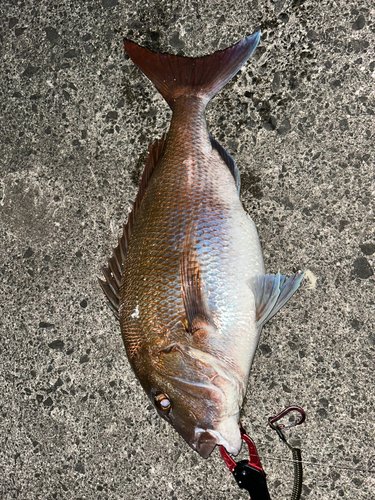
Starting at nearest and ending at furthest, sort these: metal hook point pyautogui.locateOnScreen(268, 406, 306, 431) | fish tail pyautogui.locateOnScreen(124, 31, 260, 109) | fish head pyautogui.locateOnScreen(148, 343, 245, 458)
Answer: fish head pyautogui.locateOnScreen(148, 343, 245, 458) < metal hook point pyautogui.locateOnScreen(268, 406, 306, 431) < fish tail pyautogui.locateOnScreen(124, 31, 260, 109)

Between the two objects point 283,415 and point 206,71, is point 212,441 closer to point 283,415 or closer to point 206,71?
point 283,415

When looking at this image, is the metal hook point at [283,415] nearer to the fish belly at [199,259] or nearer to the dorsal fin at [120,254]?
the fish belly at [199,259]

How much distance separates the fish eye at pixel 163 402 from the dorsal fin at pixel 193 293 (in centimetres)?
30

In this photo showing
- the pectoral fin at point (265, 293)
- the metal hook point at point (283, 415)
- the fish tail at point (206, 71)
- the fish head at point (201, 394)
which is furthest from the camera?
the fish tail at point (206, 71)

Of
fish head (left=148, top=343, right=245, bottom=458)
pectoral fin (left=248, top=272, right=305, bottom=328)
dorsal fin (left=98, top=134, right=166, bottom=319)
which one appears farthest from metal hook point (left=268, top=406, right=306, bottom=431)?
dorsal fin (left=98, top=134, right=166, bottom=319)

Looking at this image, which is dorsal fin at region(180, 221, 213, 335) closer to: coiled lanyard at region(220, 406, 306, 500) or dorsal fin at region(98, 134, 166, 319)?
dorsal fin at region(98, 134, 166, 319)

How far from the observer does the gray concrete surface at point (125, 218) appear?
6.88ft

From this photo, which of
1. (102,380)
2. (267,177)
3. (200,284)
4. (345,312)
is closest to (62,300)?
(102,380)

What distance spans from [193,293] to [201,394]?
404 mm

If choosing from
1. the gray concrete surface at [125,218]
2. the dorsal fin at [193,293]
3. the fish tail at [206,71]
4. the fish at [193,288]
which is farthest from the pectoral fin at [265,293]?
the fish tail at [206,71]

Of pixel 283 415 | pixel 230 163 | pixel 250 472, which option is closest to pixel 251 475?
pixel 250 472

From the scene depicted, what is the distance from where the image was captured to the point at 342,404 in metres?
2.07

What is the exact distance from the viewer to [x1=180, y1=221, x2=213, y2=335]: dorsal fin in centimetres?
170

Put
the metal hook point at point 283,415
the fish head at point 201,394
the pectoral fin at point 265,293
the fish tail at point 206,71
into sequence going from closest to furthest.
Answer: the fish head at point 201,394
the pectoral fin at point 265,293
the metal hook point at point 283,415
the fish tail at point 206,71
